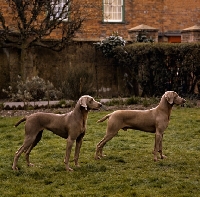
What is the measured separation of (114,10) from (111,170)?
20816 mm

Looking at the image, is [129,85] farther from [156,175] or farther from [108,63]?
[156,175]

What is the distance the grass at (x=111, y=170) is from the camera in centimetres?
764

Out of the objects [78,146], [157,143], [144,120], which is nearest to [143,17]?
[144,120]

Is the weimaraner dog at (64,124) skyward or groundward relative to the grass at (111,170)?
skyward

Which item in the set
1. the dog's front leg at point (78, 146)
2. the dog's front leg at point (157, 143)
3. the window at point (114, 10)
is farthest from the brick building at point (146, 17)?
the dog's front leg at point (78, 146)

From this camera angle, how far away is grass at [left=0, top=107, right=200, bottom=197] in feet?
25.1

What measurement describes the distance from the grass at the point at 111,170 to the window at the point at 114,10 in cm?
1667

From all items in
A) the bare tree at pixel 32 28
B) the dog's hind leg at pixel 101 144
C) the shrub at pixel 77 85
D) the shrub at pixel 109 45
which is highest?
the bare tree at pixel 32 28

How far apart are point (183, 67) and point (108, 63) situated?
3.85 metres

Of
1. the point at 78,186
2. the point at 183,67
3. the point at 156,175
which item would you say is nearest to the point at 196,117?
the point at 183,67

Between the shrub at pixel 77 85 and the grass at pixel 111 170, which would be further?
the shrub at pixel 77 85

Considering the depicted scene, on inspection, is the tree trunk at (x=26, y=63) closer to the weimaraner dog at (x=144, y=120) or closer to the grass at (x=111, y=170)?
the grass at (x=111, y=170)

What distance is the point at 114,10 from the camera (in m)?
28.8

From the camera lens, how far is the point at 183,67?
18.5 m
